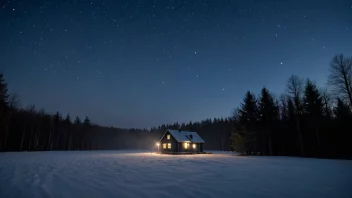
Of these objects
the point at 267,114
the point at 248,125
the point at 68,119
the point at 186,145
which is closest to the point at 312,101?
the point at 267,114

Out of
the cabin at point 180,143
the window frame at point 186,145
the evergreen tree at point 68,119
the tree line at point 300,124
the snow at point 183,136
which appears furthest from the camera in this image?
the evergreen tree at point 68,119

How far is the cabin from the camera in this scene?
43969mm

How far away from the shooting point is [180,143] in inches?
1736

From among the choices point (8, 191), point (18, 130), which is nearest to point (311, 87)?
point (8, 191)

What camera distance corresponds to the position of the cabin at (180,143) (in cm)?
4397

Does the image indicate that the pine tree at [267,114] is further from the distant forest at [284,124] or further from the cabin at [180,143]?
the cabin at [180,143]

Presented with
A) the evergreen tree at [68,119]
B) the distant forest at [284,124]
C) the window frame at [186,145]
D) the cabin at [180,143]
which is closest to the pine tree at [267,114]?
the distant forest at [284,124]

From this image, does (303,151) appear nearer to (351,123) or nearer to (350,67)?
(351,123)

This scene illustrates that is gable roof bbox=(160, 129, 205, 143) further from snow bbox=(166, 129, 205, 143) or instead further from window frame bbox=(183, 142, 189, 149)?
window frame bbox=(183, 142, 189, 149)

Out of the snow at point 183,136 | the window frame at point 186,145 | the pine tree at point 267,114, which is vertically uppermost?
the pine tree at point 267,114

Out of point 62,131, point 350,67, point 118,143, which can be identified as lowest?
point 118,143

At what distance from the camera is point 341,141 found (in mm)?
25766

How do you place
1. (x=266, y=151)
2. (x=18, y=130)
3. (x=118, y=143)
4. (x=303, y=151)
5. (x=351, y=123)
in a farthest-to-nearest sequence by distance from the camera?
(x=118, y=143) < (x=18, y=130) < (x=266, y=151) < (x=303, y=151) < (x=351, y=123)

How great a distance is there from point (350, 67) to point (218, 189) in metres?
25.7
